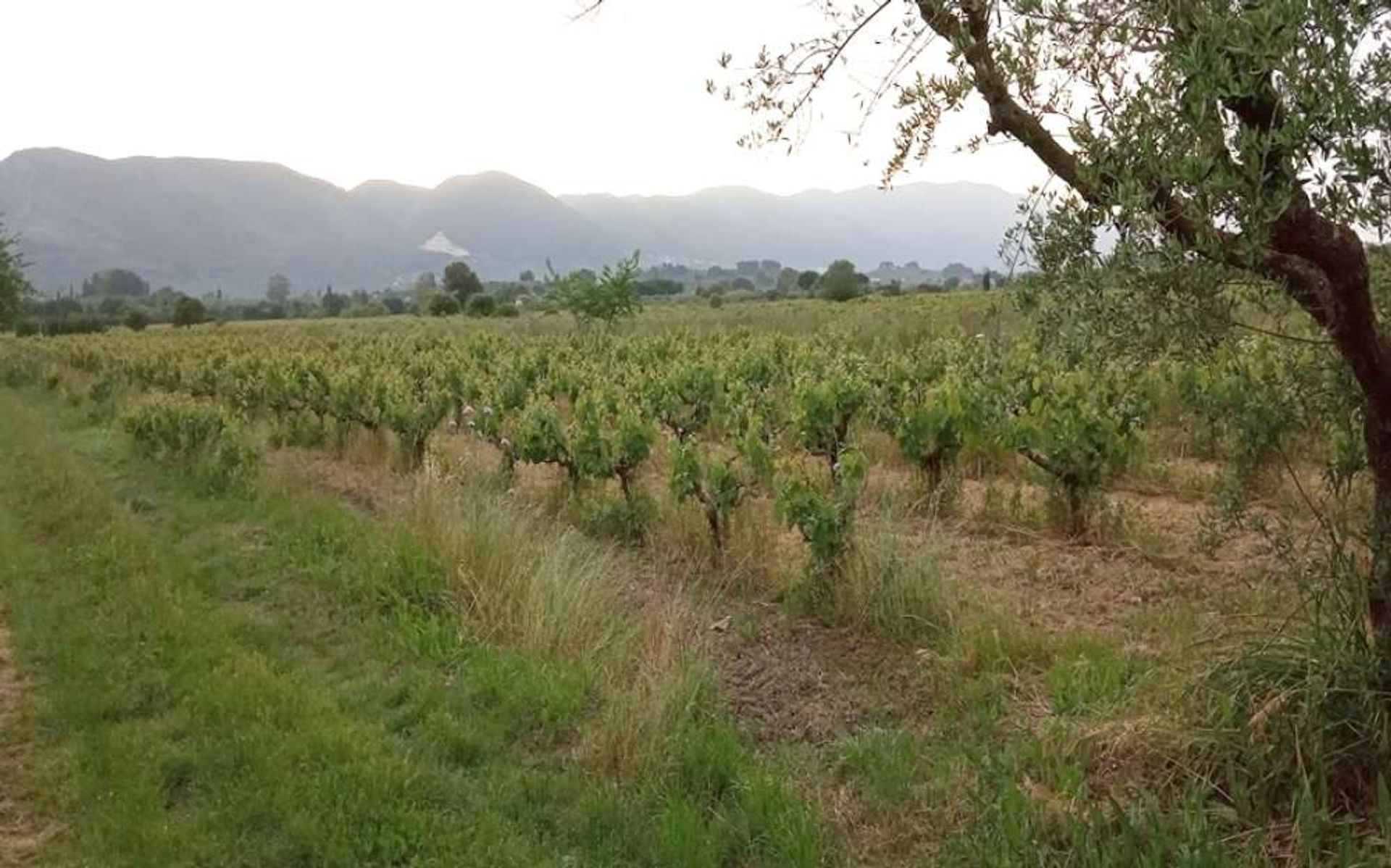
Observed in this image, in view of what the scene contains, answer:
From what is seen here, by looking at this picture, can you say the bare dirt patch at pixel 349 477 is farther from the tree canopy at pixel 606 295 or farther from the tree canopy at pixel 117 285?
the tree canopy at pixel 117 285

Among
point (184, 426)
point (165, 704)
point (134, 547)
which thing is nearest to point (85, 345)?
point (184, 426)

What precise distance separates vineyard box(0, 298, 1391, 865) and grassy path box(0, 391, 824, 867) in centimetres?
15

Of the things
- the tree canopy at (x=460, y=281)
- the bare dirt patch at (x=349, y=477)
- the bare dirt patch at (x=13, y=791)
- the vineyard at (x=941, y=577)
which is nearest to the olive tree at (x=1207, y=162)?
the vineyard at (x=941, y=577)

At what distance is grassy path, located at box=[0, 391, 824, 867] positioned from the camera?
3.86 m

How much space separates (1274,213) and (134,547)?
27.9 ft

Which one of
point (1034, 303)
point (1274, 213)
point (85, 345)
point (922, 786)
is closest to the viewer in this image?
point (1274, 213)

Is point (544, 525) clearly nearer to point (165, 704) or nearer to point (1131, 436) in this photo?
point (165, 704)

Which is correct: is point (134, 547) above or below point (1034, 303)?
below

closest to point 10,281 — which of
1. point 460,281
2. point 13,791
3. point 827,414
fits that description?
point 460,281

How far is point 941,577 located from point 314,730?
3453 millimetres

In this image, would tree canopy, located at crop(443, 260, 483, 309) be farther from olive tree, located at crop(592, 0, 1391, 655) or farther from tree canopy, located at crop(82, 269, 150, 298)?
tree canopy, located at crop(82, 269, 150, 298)

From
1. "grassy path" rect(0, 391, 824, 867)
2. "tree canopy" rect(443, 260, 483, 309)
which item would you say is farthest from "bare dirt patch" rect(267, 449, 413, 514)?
"tree canopy" rect(443, 260, 483, 309)

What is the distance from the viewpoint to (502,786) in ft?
14.0

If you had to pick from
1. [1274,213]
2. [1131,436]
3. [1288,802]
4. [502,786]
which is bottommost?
[502,786]
